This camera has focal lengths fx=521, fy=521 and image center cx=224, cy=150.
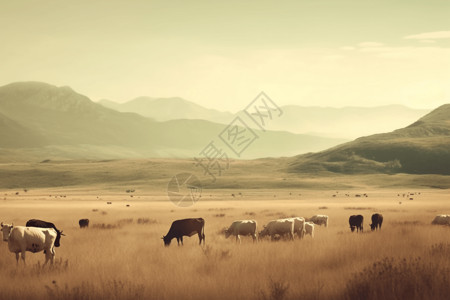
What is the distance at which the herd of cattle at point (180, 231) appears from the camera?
15.4 metres

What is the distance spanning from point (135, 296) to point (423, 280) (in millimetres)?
6181

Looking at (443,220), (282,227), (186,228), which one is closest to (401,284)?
(186,228)

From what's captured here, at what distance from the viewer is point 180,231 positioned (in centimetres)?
2236

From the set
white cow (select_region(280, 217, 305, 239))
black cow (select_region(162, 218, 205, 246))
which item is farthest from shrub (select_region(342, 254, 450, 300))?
white cow (select_region(280, 217, 305, 239))

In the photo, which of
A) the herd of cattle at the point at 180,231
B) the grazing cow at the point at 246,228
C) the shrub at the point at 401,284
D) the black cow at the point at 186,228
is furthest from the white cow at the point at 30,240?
the grazing cow at the point at 246,228

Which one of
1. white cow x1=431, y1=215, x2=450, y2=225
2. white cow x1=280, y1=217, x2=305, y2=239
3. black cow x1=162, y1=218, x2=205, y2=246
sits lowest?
white cow x1=431, y1=215, x2=450, y2=225

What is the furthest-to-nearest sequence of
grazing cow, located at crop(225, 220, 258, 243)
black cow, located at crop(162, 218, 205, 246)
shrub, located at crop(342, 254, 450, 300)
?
1. grazing cow, located at crop(225, 220, 258, 243)
2. black cow, located at crop(162, 218, 205, 246)
3. shrub, located at crop(342, 254, 450, 300)

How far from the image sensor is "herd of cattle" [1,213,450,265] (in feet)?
50.7

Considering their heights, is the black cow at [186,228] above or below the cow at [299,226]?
above

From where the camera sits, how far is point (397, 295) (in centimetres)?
1040

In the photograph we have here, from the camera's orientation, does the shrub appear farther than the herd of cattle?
No

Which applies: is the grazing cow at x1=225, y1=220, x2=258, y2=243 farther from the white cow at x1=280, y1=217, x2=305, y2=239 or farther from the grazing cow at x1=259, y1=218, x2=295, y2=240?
the white cow at x1=280, y1=217, x2=305, y2=239

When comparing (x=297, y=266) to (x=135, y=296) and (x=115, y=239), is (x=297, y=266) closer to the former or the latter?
(x=135, y=296)

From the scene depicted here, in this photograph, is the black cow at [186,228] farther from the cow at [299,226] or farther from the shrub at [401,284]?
the shrub at [401,284]
